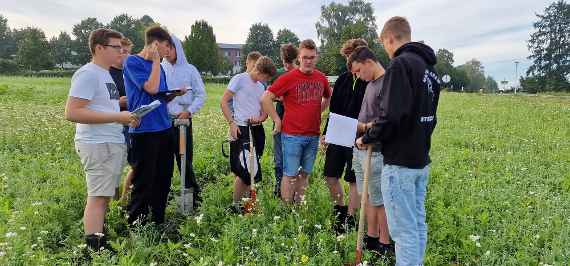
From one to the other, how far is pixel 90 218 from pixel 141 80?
4.38ft

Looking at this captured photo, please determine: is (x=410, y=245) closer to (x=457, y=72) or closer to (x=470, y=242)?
(x=470, y=242)

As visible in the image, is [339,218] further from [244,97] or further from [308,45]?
[308,45]

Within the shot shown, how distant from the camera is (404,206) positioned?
10.1 feet

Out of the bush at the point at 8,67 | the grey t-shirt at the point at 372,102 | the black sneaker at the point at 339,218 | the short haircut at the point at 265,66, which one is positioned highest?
the bush at the point at 8,67

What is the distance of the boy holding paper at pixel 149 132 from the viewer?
4035mm

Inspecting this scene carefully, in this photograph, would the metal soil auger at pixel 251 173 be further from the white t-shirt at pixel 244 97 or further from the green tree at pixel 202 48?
the green tree at pixel 202 48

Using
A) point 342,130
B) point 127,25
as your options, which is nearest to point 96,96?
point 342,130

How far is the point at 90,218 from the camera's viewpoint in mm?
3686

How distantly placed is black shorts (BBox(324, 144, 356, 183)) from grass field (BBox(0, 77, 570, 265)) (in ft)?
1.50

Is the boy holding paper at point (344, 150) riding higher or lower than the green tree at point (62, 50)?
lower

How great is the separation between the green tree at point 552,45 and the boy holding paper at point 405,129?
246 feet

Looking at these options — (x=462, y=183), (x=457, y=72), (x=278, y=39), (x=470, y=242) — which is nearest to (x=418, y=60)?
(x=470, y=242)

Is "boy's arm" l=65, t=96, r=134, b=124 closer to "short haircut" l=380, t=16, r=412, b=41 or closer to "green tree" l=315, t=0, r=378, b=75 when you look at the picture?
"short haircut" l=380, t=16, r=412, b=41

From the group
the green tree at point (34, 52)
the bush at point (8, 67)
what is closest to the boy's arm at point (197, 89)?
the bush at point (8, 67)
